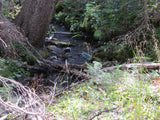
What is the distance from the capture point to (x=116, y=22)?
6102 mm

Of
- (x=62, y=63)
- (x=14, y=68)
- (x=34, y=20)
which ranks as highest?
(x=34, y=20)

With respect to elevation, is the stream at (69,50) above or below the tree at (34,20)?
below

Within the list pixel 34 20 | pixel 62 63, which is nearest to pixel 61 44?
pixel 62 63

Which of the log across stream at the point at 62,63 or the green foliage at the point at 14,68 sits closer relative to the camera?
the green foliage at the point at 14,68

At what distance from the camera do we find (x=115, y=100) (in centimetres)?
277

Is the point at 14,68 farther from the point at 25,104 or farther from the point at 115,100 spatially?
the point at 115,100

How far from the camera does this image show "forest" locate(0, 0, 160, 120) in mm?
2389

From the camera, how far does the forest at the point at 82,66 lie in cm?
239

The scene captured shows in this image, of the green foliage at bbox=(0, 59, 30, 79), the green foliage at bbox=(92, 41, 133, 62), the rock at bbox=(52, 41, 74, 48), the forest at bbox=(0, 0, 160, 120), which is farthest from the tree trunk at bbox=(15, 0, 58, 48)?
the green foliage at bbox=(92, 41, 133, 62)

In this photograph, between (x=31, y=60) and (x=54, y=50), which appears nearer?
(x=31, y=60)

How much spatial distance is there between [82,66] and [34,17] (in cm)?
241

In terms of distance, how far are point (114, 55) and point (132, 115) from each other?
394 centimetres

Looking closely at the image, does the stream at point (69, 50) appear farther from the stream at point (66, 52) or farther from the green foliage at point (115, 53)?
the green foliage at point (115, 53)

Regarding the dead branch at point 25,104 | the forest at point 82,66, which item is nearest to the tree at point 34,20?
the forest at point 82,66
